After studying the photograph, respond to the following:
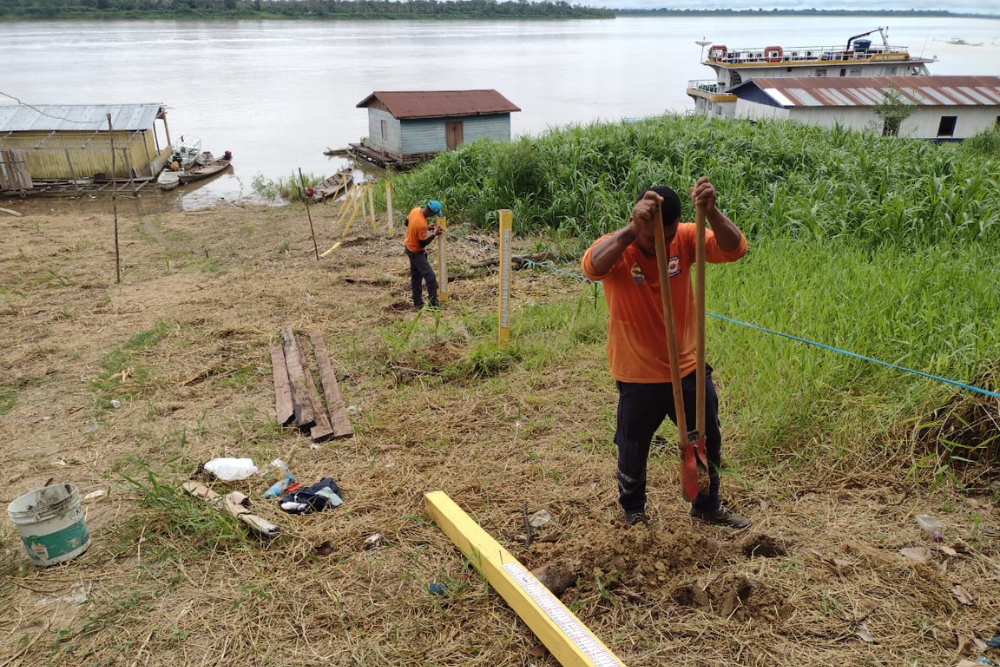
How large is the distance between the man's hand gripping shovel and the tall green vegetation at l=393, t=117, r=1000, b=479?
114cm

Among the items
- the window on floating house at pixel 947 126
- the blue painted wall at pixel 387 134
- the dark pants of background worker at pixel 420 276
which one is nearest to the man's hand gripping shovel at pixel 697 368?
the dark pants of background worker at pixel 420 276

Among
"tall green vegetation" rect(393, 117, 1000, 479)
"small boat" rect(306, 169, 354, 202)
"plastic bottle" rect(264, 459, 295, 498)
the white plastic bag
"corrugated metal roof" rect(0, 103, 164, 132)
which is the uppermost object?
"corrugated metal roof" rect(0, 103, 164, 132)

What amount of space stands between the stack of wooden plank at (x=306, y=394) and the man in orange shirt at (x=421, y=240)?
158 centimetres

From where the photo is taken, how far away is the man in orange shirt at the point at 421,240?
752cm

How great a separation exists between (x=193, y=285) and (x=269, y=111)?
3615 centimetres

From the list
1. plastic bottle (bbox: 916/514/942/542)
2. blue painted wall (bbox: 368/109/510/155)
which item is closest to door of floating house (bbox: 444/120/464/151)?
blue painted wall (bbox: 368/109/510/155)

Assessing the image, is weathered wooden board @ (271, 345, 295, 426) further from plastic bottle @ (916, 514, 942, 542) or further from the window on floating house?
the window on floating house

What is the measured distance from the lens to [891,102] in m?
25.0

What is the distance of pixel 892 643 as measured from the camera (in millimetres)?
2672

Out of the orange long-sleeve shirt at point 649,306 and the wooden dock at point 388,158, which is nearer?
the orange long-sleeve shirt at point 649,306

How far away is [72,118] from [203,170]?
4614 millimetres

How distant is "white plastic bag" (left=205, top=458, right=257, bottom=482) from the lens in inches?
165

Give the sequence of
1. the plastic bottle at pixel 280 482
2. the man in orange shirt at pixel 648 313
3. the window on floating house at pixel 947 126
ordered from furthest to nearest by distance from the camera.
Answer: the window on floating house at pixel 947 126
the plastic bottle at pixel 280 482
the man in orange shirt at pixel 648 313

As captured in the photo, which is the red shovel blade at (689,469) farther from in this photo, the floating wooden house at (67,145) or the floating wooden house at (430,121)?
the floating wooden house at (67,145)
